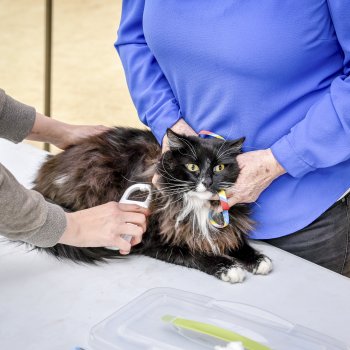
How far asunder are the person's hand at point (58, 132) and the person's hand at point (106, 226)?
442mm

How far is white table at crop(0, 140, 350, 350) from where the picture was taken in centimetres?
97

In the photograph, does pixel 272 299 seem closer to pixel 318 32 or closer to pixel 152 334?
pixel 152 334

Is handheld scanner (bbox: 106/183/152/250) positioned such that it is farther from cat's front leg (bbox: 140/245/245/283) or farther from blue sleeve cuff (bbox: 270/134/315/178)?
blue sleeve cuff (bbox: 270/134/315/178)

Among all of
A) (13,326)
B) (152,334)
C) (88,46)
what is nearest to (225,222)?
(152,334)

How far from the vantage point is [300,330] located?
0.95m

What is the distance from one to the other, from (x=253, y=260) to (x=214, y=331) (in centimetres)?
36

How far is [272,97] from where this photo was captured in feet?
4.01

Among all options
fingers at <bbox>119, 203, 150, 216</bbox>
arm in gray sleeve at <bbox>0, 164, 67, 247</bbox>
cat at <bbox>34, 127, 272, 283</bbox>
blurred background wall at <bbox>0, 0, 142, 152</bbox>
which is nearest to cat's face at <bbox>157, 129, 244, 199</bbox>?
cat at <bbox>34, 127, 272, 283</bbox>

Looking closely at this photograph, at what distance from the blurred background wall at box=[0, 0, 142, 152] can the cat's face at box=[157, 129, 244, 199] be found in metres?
2.64

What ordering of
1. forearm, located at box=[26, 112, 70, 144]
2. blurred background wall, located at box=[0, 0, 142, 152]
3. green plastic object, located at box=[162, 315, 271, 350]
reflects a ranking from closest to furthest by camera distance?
green plastic object, located at box=[162, 315, 271, 350] < forearm, located at box=[26, 112, 70, 144] < blurred background wall, located at box=[0, 0, 142, 152]

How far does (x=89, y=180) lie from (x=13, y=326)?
54cm

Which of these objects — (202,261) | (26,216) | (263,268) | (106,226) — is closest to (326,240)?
(263,268)

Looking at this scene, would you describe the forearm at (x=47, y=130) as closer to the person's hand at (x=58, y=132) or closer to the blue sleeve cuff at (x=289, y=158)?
the person's hand at (x=58, y=132)

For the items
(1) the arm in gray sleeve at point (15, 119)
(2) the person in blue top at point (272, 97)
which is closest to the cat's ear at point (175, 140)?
(2) the person in blue top at point (272, 97)
